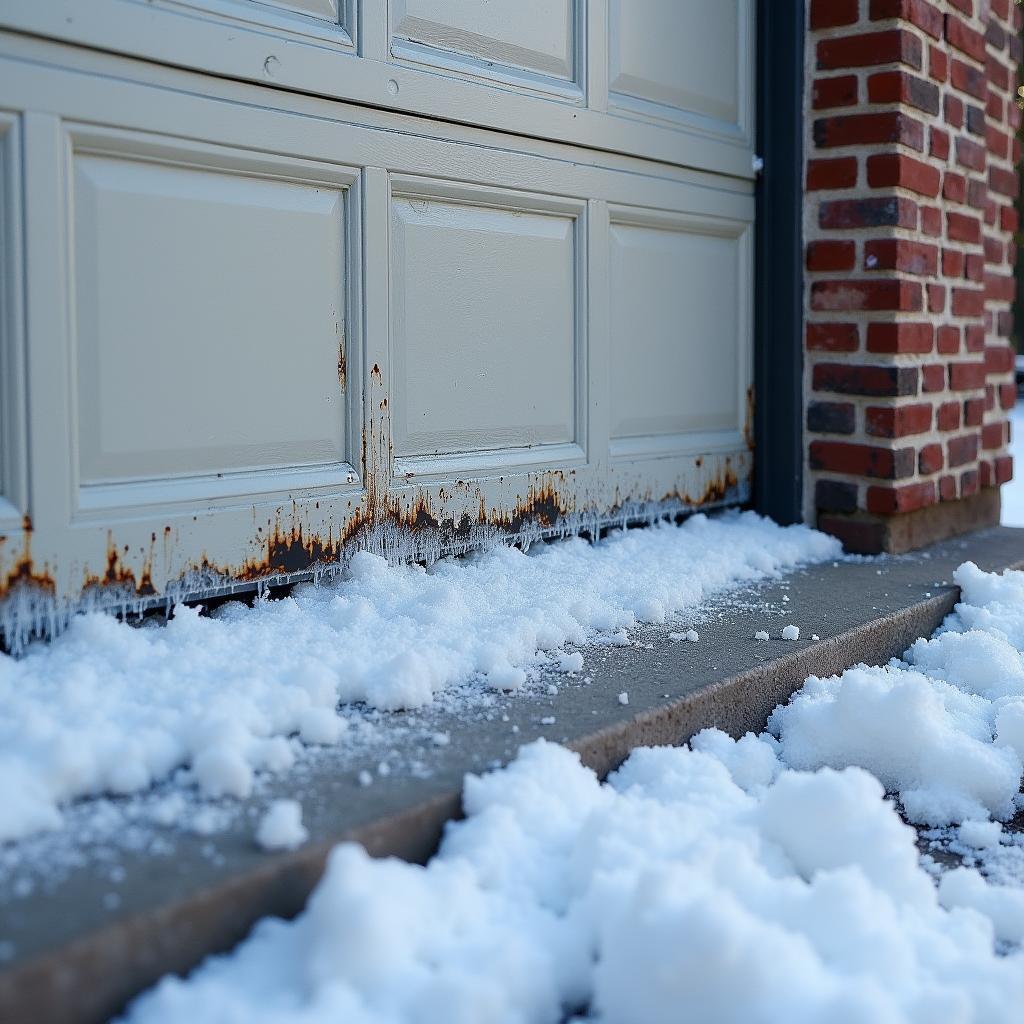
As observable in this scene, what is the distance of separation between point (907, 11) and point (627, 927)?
2.28m

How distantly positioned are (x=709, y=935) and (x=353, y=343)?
4.04 feet

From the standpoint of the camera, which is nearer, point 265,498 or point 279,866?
point 279,866

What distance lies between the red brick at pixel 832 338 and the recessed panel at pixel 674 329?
6.1 inches

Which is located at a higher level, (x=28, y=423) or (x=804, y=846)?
(x=28, y=423)

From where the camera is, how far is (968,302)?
3.10 meters

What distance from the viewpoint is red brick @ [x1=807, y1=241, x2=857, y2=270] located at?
2801 mm

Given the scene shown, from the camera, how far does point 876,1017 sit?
40.4 inches

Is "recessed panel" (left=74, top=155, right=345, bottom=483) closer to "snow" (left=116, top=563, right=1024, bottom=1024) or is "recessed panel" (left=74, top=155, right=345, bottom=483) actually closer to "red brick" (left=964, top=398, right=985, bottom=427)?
"snow" (left=116, top=563, right=1024, bottom=1024)

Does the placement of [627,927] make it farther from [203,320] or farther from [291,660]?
[203,320]

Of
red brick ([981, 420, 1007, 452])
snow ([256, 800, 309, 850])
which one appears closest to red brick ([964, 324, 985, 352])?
red brick ([981, 420, 1007, 452])

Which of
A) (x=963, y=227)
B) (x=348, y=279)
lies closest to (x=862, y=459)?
(x=963, y=227)

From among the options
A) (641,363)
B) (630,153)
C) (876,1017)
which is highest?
(630,153)

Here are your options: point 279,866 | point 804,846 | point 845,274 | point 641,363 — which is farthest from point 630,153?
point 279,866

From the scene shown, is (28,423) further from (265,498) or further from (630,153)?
(630,153)
